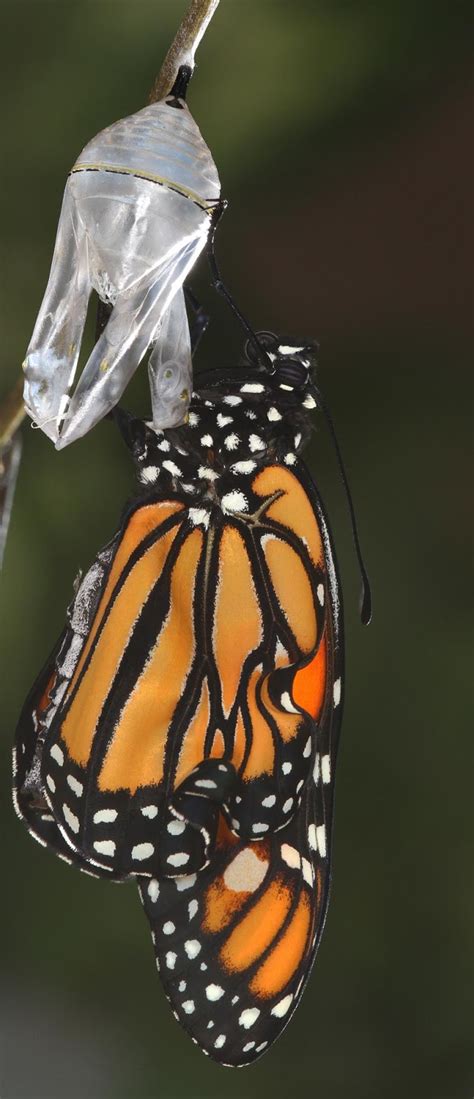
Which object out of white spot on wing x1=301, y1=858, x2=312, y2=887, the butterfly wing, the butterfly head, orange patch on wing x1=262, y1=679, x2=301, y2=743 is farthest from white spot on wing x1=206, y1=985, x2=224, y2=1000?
the butterfly head

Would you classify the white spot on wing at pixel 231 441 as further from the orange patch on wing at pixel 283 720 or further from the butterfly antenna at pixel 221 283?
the orange patch on wing at pixel 283 720

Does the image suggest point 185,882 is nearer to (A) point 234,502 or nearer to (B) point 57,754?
(B) point 57,754

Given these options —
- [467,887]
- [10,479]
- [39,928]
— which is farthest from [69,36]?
[467,887]

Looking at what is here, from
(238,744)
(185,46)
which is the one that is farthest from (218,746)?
(185,46)

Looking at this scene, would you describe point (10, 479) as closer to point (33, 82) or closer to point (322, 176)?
point (33, 82)

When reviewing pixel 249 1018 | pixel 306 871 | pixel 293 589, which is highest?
pixel 293 589
